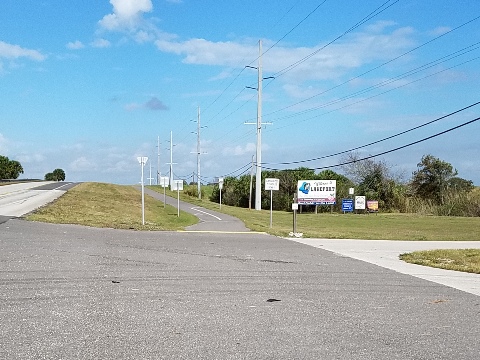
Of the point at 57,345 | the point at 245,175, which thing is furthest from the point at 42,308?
the point at 245,175

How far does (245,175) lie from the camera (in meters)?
91.6

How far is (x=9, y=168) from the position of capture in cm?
15612

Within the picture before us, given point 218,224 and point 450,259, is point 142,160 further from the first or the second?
point 450,259

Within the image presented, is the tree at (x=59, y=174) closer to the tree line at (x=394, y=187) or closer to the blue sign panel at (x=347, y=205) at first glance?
the tree line at (x=394, y=187)

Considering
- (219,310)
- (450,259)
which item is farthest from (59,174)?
(219,310)

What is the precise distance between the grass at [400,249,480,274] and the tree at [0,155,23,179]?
147928 mm

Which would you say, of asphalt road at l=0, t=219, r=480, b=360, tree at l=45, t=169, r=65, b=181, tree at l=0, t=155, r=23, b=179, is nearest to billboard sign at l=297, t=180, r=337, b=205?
asphalt road at l=0, t=219, r=480, b=360

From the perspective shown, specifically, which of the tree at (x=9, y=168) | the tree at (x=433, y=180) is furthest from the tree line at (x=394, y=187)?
the tree at (x=9, y=168)

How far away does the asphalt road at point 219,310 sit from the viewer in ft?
20.7

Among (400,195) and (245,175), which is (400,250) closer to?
(400,195)

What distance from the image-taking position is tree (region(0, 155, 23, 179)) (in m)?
152

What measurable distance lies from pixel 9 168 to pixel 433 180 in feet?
385

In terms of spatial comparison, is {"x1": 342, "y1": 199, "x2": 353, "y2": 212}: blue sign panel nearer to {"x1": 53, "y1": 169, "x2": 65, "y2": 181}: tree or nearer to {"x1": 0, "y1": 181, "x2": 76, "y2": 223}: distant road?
{"x1": 0, "y1": 181, "x2": 76, "y2": 223}: distant road

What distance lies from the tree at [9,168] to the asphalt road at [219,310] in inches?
5847
